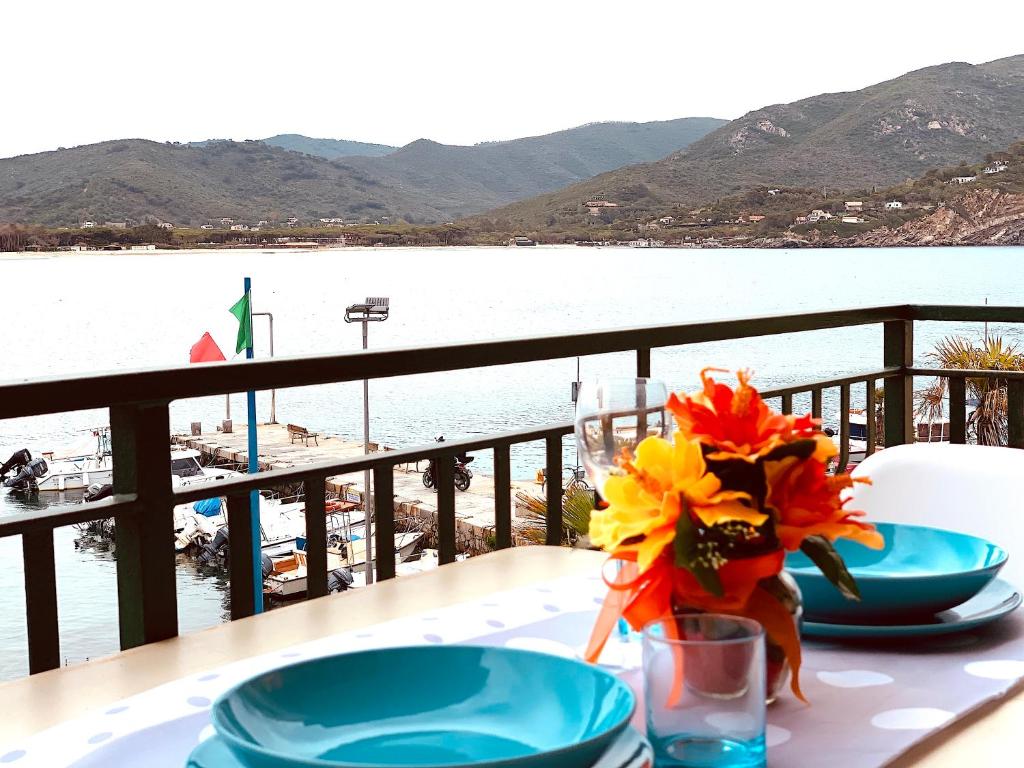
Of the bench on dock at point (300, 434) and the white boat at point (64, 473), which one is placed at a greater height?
the bench on dock at point (300, 434)

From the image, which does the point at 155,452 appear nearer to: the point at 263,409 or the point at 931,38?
the point at 931,38

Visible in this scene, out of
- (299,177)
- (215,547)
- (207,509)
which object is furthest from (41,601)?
A: (299,177)

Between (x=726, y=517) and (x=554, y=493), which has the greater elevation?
(x=726, y=517)

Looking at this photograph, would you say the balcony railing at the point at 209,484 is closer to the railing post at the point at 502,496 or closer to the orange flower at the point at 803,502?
the railing post at the point at 502,496

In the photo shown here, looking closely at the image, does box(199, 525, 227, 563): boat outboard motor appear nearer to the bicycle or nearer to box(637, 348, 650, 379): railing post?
the bicycle

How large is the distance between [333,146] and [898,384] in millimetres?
48165

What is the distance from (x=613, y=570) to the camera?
107 cm

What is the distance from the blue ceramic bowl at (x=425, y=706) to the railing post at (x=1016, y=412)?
350 centimetres

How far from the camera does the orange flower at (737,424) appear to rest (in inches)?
29.7

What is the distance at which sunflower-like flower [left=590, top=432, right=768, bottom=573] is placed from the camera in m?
0.72

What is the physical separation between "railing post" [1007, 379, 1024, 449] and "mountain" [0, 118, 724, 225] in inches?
1145

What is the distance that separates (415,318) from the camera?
188 ft

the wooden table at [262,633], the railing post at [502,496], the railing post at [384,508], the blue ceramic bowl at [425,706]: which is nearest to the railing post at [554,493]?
the railing post at [502,496]

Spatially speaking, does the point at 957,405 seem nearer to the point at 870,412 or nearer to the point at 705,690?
the point at 870,412
